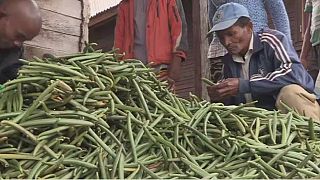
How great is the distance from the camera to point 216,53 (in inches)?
157

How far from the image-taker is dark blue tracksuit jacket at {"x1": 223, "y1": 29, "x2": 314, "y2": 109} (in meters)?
3.26

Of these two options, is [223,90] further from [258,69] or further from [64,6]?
[64,6]

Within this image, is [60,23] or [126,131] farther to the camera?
[60,23]

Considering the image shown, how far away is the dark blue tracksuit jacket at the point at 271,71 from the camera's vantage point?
128 inches

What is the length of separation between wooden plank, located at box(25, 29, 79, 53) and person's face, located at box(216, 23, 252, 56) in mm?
1163

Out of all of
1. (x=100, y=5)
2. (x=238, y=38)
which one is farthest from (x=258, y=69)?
(x=100, y=5)

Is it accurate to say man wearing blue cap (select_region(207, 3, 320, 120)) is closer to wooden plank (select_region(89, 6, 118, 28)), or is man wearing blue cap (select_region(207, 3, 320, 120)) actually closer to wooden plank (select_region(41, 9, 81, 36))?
wooden plank (select_region(41, 9, 81, 36))

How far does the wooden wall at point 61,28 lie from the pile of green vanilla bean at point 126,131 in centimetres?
226

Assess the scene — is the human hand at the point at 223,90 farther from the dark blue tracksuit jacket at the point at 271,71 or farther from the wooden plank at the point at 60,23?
the wooden plank at the point at 60,23

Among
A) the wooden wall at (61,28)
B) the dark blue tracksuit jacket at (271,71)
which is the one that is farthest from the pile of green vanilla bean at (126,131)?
Result: the wooden wall at (61,28)

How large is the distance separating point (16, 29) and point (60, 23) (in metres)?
1.98

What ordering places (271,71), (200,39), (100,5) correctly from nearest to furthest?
(271,71) < (200,39) < (100,5)

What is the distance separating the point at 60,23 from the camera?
4.14 metres

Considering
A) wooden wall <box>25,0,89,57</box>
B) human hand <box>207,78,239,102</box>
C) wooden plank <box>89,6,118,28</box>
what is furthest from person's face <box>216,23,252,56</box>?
wooden plank <box>89,6,118,28</box>
